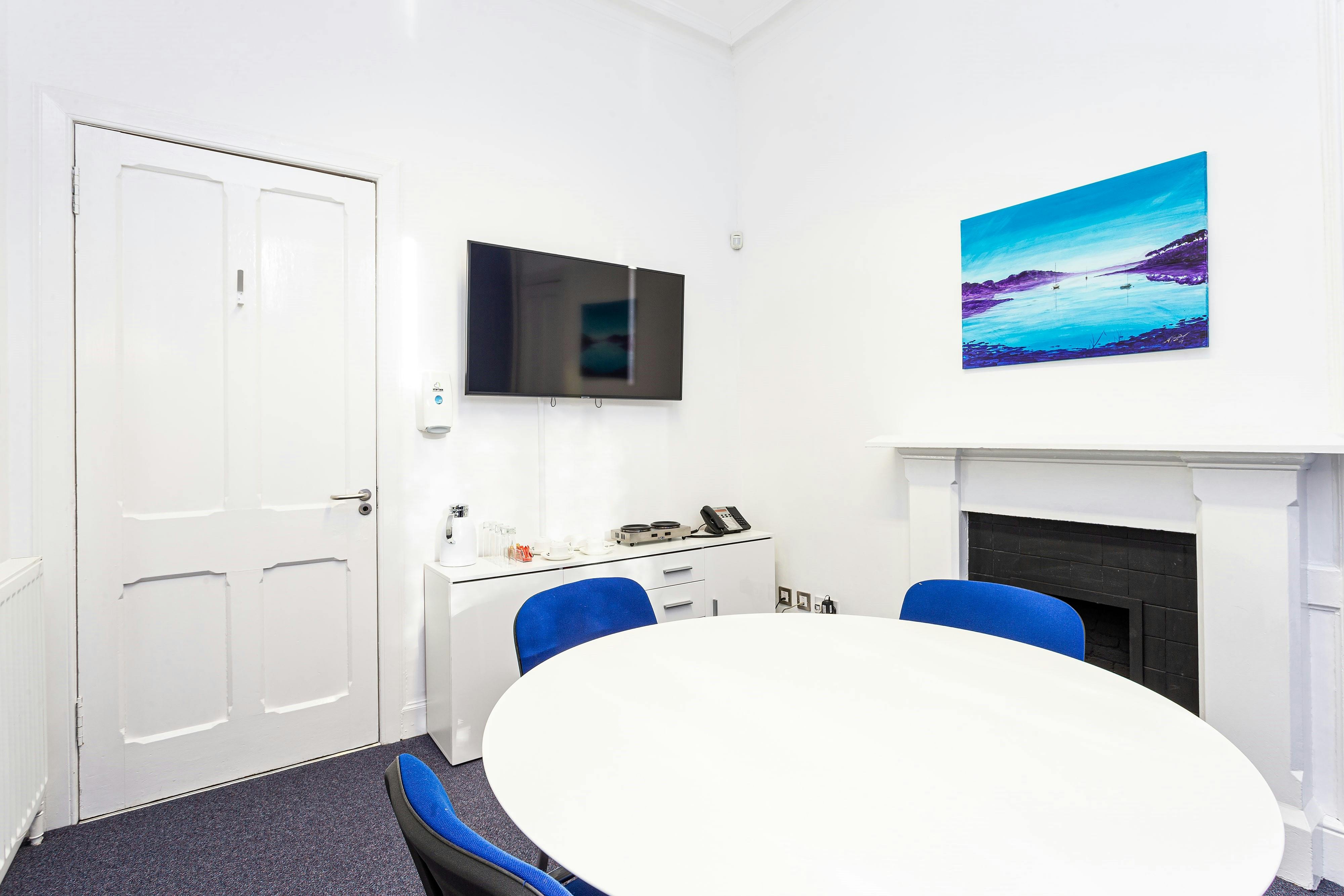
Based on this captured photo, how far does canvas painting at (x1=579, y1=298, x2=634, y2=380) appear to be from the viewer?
10.6 ft

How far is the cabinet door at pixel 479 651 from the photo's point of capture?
2.56 m

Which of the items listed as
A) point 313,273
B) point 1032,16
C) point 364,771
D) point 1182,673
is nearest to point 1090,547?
point 1182,673

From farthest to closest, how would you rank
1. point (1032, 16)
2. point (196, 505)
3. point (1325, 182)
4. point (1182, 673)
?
point (1032, 16) → point (196, 505) → point (1182, 673) → point (1325, 182)

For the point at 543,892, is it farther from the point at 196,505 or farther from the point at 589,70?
the point at 589,70

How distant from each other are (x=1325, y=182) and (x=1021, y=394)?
1030mm

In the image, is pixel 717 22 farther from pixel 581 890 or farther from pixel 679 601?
pixel 581 890

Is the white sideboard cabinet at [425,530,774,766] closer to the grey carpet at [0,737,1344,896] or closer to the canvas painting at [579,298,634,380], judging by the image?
the grey carpet at [0,737,1344,896]

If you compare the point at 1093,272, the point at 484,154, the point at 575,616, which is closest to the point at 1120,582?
the point at 1093,272

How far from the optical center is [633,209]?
11.6 feet

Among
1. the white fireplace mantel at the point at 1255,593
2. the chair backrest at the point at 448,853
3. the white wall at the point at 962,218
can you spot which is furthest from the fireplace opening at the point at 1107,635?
the chair backrest at the point at 448,853

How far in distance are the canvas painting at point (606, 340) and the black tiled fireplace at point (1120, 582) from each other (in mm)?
1846

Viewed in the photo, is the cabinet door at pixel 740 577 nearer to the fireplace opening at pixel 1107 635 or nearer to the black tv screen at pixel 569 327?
the black tv screen at pixel 569 327

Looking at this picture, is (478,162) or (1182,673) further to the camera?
(478,162)

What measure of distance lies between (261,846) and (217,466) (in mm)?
1309
